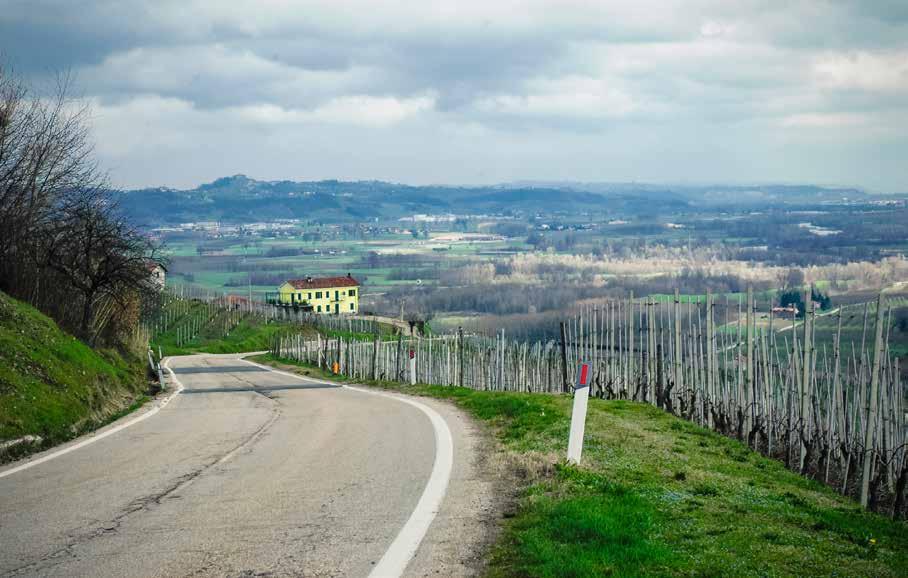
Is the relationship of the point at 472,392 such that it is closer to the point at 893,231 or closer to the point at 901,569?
the point at 901,569

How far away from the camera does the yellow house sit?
137875 millimetres

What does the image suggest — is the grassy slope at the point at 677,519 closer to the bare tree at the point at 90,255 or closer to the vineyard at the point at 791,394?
the vineyard at the point at 791,394

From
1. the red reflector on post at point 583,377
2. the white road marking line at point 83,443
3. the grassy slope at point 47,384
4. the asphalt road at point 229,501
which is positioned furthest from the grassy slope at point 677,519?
the grassy slope at point 47,384

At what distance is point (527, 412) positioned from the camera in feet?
53.2

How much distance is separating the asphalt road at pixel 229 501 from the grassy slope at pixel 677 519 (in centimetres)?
76

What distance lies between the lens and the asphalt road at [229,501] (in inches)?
253

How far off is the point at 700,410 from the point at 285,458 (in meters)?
9.49

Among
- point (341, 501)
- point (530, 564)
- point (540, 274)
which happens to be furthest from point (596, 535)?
point (540, 274)

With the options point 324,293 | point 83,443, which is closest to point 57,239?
point 83,443

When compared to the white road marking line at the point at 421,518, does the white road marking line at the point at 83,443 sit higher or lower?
lower

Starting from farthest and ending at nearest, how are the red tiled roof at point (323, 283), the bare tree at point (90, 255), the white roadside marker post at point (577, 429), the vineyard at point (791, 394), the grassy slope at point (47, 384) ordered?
the red tiled roof at point (323, 283) < the bare tree at point (90, 255) < the grassy slope at point (47, 384) < the vineyard at point (791, 394) < the white roadside marker post at point (577, 429)

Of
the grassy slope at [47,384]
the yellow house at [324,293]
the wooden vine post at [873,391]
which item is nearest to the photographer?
the wooden vine post at [873,391]

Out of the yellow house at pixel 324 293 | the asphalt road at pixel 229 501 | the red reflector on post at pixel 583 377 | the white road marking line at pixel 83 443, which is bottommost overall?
the yellow house at pixel 324 293

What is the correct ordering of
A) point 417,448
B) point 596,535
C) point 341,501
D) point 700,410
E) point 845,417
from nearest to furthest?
point 596,535 < point 341,501 < point 417,448 < point 845,417 < point 700,410
